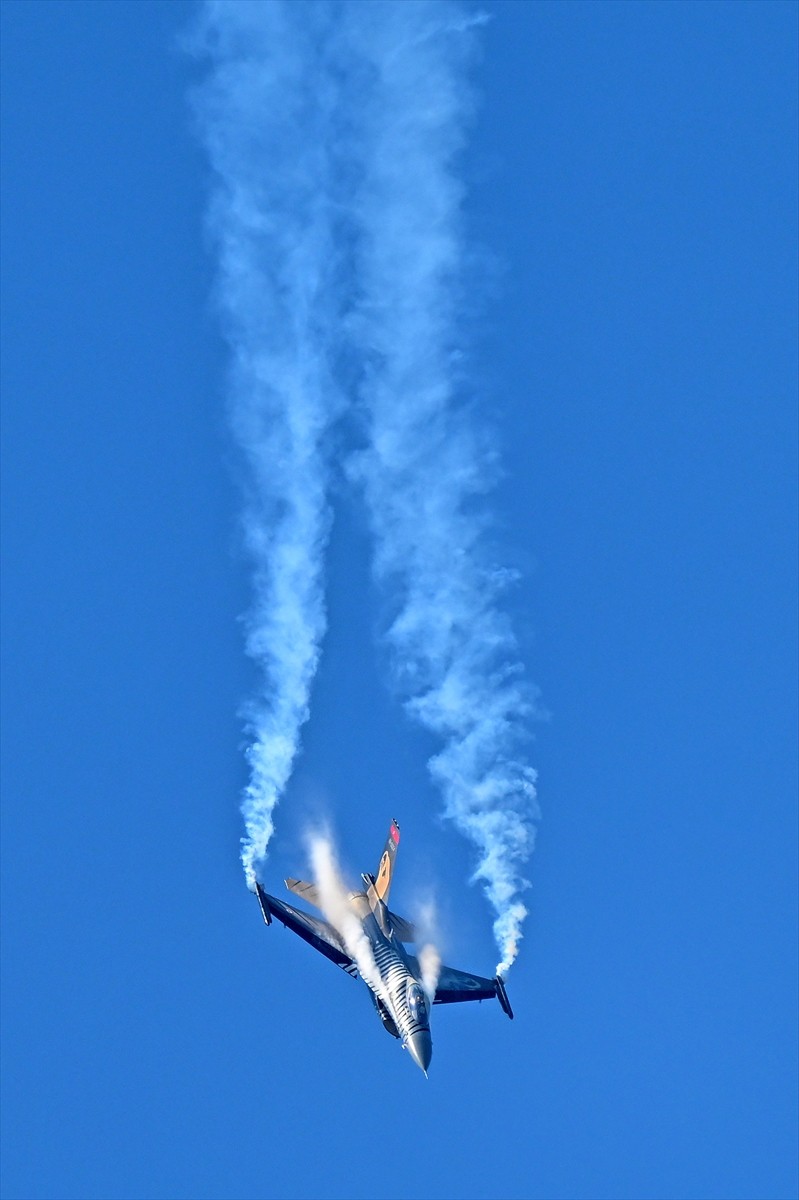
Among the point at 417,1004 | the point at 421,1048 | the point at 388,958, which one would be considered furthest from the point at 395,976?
the point at 421,1048

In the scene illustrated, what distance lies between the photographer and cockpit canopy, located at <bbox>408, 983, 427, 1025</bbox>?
58.3 m

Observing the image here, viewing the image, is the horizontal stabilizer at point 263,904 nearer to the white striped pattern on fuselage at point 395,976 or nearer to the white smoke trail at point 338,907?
the white smoke trail at point 338,907

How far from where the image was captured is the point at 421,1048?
57.7m

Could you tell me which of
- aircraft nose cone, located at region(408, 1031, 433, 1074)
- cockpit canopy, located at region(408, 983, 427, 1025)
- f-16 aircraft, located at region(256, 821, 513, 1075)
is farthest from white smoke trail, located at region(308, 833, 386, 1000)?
aircraft nose cone, located at region(408, 1031, 433, 1074)

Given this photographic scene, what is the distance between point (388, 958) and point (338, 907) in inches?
128

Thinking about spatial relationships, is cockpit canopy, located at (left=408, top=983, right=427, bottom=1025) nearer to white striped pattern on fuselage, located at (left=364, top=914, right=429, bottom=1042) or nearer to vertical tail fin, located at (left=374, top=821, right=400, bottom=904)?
white striped pattern on fuselage, located at (left=364, top=914, right=429, bottom=1042)

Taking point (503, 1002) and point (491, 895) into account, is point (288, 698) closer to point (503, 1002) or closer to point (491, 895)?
point (491, 895)

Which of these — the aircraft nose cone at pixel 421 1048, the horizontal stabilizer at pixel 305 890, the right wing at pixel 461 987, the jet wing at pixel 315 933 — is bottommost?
the aircraft nose cone at pixel 421 1048

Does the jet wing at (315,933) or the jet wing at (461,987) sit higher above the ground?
the jet wing at (315,933)

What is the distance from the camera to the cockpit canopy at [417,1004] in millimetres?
58344

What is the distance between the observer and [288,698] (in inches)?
→ 2282

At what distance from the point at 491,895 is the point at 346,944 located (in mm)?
6352

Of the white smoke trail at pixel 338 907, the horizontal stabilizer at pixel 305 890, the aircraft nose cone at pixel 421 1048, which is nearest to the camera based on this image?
the aircraft nose cone at pixel 421 1048

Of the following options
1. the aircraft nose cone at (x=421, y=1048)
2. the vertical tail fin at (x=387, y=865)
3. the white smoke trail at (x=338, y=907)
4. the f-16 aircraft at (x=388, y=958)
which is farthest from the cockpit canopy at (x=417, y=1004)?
the vertical tail fin at (x=387, y=865)
